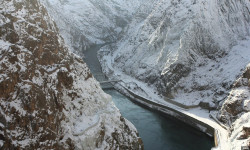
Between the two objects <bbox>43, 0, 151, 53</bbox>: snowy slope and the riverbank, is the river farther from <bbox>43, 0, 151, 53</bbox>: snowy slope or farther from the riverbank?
<bbox>43, 0, 151, 53</bbox>: snowy slope

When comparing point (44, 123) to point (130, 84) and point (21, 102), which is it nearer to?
point (21, 102)

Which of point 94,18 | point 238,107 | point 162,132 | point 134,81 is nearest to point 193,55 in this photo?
point 134,81

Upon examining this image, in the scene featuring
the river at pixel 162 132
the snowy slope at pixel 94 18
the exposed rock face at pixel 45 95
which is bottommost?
the river at pixel 162 132

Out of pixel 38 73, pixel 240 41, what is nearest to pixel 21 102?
pixel 38 73

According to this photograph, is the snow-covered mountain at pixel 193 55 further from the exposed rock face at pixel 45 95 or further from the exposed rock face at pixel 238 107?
the exposed rock face at pixel 45 95

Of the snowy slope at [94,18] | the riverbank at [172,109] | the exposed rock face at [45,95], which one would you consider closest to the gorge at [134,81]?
the exposed rock face at [45,95]

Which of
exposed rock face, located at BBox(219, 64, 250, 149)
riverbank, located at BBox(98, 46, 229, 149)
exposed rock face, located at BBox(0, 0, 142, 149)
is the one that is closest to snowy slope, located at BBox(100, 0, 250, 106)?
riverbank, located at BBox(98, 46, 229, 149)

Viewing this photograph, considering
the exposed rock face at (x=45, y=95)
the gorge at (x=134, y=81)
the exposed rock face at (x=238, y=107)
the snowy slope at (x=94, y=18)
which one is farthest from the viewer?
the snowy slope at (x=94, y=18)
